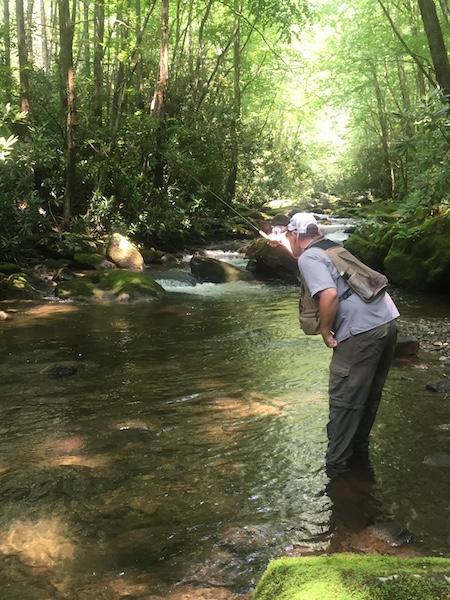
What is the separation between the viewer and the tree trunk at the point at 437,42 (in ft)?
34.8

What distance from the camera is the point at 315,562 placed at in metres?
1.87

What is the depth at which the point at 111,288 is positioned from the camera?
12367mm

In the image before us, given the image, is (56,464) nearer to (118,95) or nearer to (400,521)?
(400,521)

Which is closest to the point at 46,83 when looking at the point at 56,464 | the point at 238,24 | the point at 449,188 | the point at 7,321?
the point at 238,24

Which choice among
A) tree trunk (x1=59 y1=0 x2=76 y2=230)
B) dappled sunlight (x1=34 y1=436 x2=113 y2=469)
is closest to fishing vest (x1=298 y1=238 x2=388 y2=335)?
dappled sunlight (x1=34 y1=436 x2=113 y2=469)

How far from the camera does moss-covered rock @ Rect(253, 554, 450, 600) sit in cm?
159

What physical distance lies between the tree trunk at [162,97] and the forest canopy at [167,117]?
47 millimetres

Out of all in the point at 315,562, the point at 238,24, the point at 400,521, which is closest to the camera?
the point at 315,562

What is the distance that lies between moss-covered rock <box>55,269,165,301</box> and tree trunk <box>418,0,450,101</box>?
25.2ft

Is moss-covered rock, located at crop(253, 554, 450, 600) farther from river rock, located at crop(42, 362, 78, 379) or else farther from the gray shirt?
river rock, located at crop(42, 362, 78, 379)

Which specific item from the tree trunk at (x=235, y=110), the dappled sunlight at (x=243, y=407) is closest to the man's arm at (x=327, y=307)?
the dappled sunlight at (x=243, y=407)

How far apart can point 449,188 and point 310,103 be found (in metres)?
29.4

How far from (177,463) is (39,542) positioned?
139cm

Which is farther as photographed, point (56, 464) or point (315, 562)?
point (56, 464)
